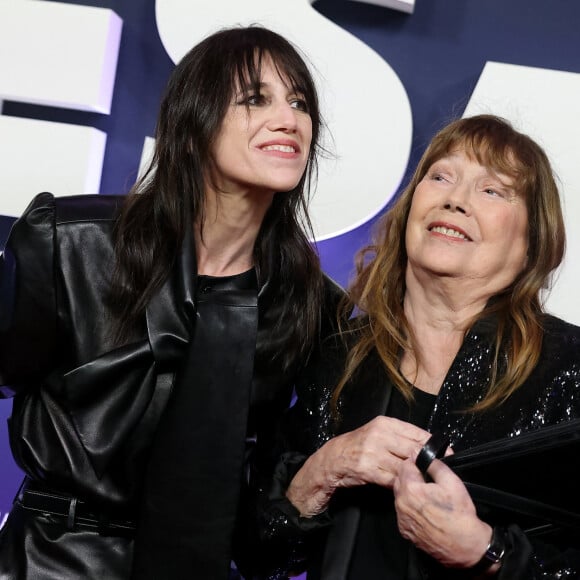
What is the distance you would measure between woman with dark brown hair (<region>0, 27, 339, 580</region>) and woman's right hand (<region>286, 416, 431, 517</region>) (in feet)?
0.54

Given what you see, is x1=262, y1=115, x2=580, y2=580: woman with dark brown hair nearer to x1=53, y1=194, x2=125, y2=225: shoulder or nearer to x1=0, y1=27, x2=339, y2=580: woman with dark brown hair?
x1=0, y1=27, x2=339, y2=580: woman with dark brown hair

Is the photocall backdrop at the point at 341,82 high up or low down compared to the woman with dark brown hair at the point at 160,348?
up

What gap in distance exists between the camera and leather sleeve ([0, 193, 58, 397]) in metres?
1.98

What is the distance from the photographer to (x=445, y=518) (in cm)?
161

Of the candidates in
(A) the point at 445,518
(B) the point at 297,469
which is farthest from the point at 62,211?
(A) the point at 445,518

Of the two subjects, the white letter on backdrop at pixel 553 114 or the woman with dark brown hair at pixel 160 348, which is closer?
the woman with dark brown hair at pixel 160 348

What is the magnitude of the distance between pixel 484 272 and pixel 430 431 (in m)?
0.35

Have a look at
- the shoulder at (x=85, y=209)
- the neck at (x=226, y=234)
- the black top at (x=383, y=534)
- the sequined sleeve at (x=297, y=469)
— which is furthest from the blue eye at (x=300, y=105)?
the black top at (x=383, y=534)

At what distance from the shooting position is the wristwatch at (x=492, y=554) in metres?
1.62

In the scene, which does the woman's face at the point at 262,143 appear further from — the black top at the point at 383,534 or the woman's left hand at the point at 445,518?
the woman's left hand at the point at 445,518

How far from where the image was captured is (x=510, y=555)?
64.1 inches

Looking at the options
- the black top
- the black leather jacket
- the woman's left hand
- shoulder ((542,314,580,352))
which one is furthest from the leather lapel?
shoulder ((542,314,580,352))

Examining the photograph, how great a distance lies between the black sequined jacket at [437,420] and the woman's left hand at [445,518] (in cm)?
9

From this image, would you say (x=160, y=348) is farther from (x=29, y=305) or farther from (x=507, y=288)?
(x=507, y=288)
